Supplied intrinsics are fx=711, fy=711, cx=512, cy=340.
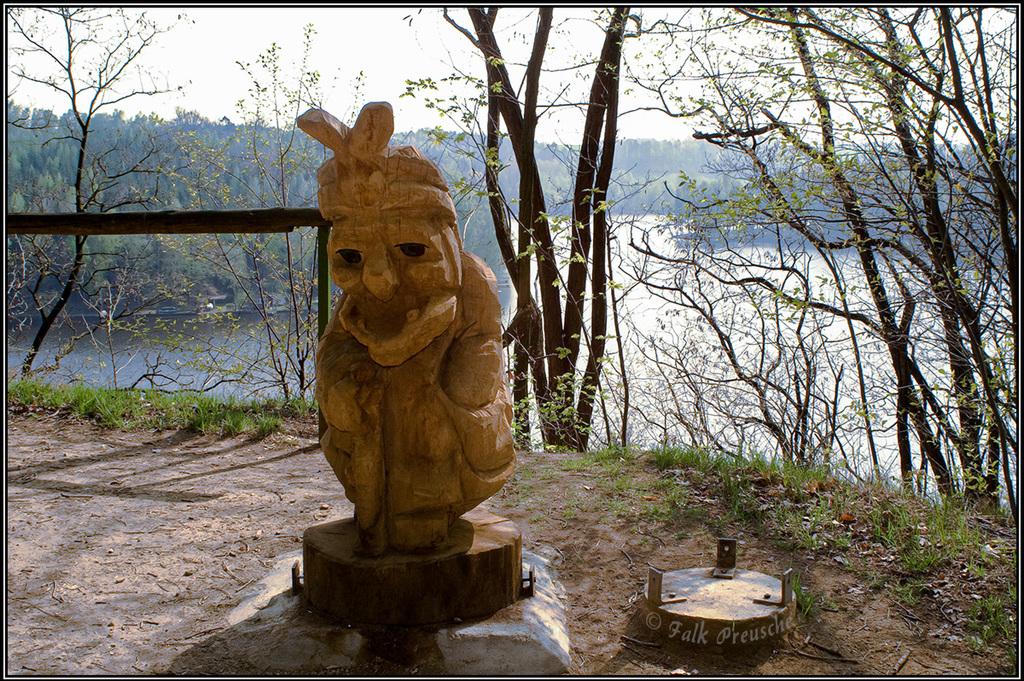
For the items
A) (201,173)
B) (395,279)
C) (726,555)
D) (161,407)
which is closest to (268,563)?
(395,279)

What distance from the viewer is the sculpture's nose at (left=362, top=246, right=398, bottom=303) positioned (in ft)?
8.07

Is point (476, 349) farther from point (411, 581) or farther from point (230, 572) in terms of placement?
point (230, 572)

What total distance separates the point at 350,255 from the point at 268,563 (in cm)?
174

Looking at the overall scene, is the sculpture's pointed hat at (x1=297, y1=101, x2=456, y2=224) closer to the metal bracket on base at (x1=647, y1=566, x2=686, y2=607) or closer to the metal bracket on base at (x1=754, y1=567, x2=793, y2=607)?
the metal bracket on base at (x1=647, y1=566, x2=686, y2=607)

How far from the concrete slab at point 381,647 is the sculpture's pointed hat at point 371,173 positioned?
1.48 metres

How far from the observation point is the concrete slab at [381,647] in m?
2.41

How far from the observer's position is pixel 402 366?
8.48 ft

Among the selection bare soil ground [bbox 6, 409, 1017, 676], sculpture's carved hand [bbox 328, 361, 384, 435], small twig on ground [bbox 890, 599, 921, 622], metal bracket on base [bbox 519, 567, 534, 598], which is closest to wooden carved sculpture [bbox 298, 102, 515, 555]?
sculpture's carved hand [bbox 328, 361, 384, 435]

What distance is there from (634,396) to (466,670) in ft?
16.7

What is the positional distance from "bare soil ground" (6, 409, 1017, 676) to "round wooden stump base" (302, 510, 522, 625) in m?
0.25

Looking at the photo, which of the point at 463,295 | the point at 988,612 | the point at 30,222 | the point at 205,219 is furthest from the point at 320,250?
the point at 988,612

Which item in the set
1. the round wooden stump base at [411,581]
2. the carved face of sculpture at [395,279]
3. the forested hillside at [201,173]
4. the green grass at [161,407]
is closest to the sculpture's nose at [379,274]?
the carved face of sculpture at [395,279]

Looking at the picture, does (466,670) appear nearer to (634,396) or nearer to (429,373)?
(429,373)

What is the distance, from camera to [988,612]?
292cm
